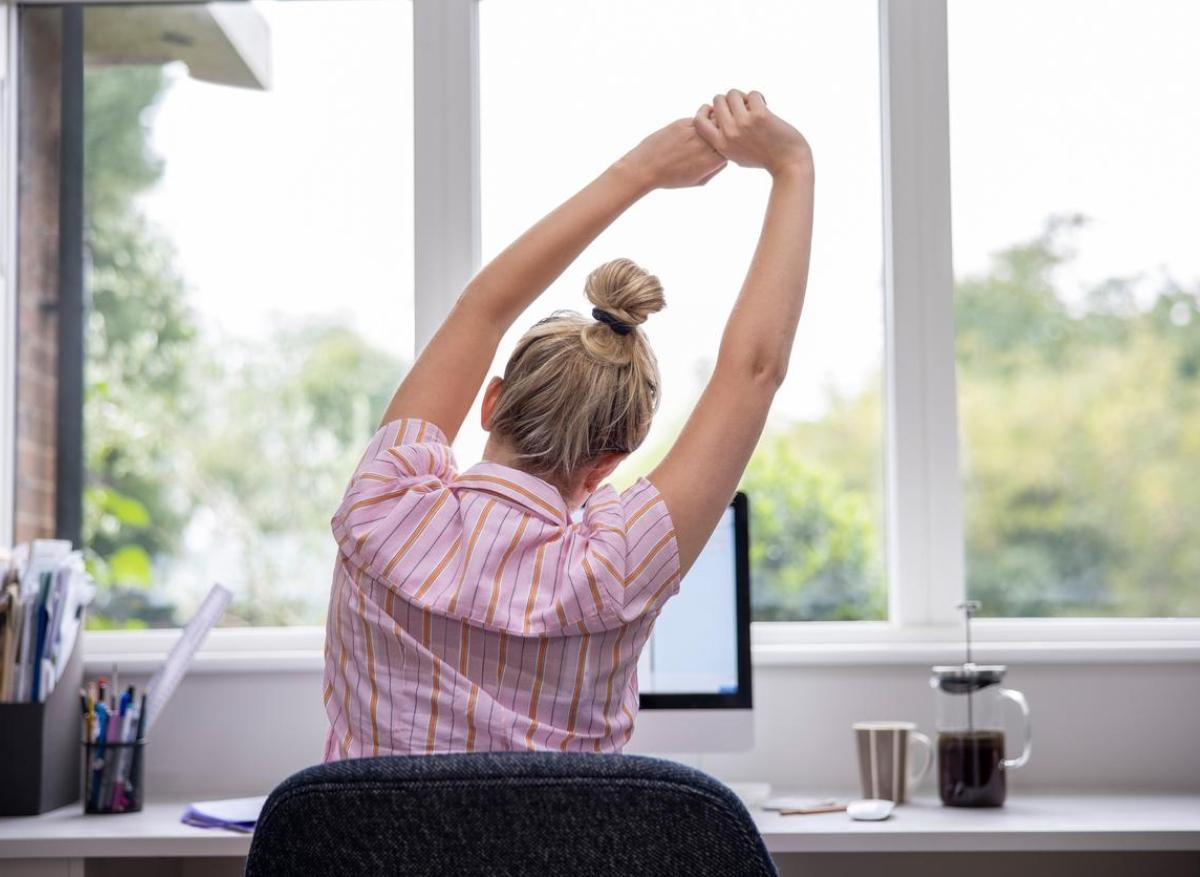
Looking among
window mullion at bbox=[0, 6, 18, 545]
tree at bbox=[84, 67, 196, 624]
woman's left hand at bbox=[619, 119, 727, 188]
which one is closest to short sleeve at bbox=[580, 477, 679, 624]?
woman's left hand at bbox=[619, 119, 727, 188]

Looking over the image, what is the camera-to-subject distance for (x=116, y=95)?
273 centimetres

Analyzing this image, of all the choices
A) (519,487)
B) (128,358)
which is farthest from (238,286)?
(519,487)

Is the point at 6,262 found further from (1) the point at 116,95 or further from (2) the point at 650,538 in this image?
(2) the point at 650,538

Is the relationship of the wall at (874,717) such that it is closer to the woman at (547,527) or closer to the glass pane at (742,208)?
the glass pane at (742,208)

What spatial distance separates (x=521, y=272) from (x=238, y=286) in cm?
156

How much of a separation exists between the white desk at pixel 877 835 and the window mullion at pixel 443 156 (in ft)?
3.30

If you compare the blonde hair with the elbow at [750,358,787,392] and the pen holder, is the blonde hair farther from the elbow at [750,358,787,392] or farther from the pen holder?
the pen holder

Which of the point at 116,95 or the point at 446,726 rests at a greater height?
the point at 116,95

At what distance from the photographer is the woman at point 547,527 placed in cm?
101

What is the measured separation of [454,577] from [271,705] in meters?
1.49

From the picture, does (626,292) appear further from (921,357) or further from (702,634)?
(921,357)

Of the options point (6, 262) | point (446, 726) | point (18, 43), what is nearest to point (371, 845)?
point (446, 726)

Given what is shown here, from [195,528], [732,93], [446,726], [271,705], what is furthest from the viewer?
[195,528]

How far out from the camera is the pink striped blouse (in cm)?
101
